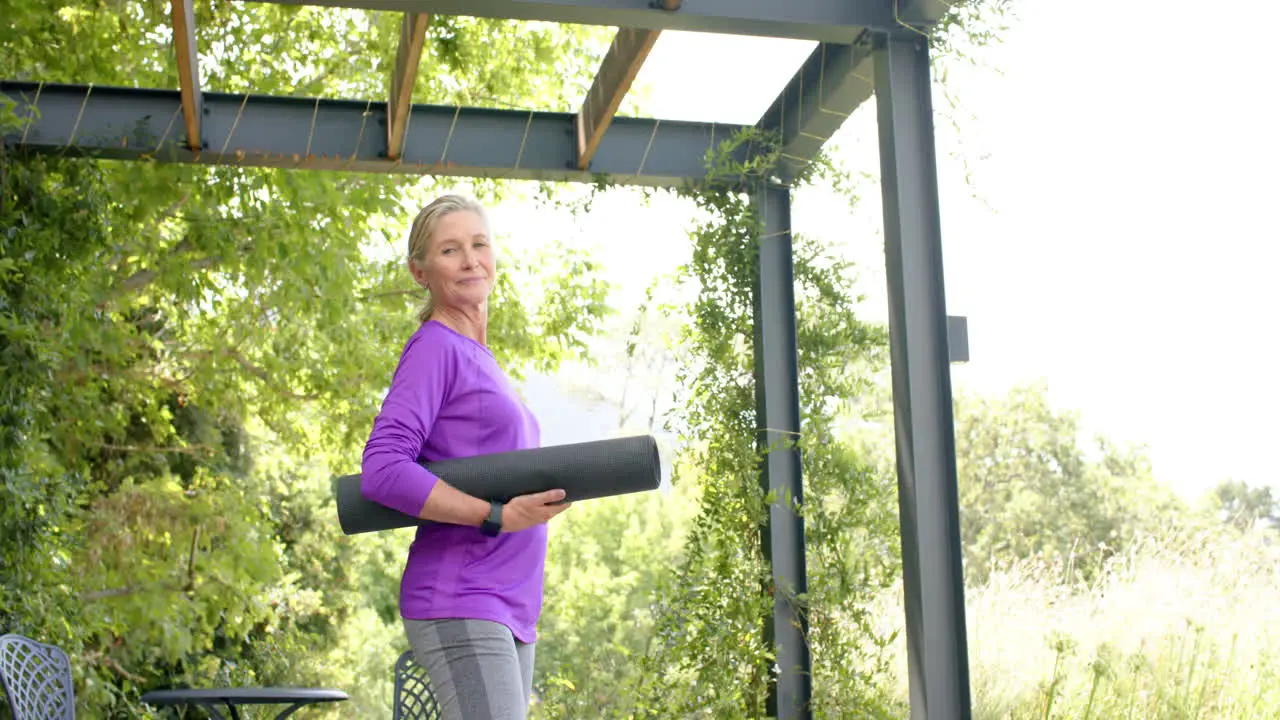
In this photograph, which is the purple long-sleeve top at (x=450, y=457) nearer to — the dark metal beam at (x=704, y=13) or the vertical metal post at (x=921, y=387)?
the vertical metal post at (x=921, y=387)

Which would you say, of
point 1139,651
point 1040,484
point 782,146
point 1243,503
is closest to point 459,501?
point 782,146

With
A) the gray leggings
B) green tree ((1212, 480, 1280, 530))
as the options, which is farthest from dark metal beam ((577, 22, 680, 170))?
green tree ((1212, 480, 1280, 530))

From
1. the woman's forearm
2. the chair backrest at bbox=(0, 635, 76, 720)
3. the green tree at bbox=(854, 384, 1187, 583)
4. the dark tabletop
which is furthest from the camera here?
the green tree at bbox=(854, 384, 1187, 583)

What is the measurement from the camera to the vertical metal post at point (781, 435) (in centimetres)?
349

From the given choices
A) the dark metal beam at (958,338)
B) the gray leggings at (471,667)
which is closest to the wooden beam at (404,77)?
the dark metal beam at (958,338)

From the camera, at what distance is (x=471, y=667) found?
55.9 inches

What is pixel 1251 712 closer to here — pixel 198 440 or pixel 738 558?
pixel 738 558

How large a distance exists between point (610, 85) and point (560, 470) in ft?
7.64

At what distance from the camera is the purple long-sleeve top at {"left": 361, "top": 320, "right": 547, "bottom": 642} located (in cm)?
143

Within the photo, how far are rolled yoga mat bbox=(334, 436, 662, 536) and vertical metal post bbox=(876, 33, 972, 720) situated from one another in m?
1.36

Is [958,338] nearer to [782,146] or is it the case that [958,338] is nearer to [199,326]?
[782,146]

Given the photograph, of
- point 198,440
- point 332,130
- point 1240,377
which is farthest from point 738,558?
point 1240,377

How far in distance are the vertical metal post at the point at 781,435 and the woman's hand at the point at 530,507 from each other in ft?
6.62

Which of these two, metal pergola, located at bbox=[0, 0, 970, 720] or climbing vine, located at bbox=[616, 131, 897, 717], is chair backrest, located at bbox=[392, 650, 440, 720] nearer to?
climbing vine, located at bbox=[616, 131, 897, 717]
